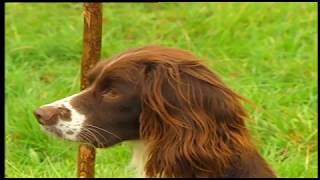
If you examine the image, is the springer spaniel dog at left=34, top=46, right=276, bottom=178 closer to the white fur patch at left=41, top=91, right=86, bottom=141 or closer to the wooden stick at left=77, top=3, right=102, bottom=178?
the white fur patch at left=41, top=91, right=86, bottom=141

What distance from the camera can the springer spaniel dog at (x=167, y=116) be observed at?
10.1 feet

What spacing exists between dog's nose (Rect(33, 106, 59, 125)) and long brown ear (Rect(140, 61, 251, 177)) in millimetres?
323

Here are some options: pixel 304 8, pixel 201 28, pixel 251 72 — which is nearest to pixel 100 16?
pixel 251 72

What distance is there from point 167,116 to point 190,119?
0.28ft


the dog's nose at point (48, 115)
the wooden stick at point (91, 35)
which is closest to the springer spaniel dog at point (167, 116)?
the dog's nose at point (48, 115)

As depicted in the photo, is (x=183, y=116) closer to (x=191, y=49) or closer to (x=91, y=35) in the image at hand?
(x=91, y=35)

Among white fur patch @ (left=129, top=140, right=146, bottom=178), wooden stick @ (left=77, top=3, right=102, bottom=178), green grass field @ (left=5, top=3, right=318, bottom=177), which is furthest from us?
green grass field @ (left=5, top=3, right=318, bottom=177)

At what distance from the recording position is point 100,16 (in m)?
3.79

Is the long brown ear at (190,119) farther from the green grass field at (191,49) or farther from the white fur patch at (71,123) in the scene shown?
the green grass field at (191,49)

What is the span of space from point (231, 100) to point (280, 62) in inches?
122

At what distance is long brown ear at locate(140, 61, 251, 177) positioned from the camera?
3078 mm

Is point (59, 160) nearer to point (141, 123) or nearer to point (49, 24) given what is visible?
point (141, 123)

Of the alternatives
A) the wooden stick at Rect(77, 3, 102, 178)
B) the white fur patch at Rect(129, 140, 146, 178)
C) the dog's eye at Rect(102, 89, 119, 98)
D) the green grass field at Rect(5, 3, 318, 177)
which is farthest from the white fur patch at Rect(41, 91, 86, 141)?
the green grass field at Rect(5, 3, 318, 177)

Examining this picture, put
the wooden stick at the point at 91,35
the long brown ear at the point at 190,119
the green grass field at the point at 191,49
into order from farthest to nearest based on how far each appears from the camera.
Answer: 1. the green grass field at the point at 191,49
2. the wooden stick at the point at 91,35
3. the long brown ear at the point at 190,119
